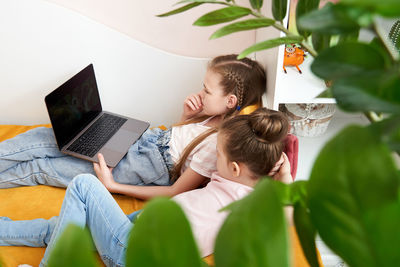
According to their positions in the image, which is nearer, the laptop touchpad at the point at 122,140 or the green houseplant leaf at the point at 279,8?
the green houseplant leaf at the point at 279,8

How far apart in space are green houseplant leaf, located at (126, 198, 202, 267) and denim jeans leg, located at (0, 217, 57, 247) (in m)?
1.11

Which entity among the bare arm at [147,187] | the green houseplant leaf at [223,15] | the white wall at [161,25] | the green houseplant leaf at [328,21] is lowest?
the bare arm at [147,187]

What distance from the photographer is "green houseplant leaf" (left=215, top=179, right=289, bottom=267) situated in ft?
0.65

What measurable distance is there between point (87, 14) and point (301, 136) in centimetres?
110

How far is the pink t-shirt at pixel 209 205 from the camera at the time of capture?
1025 mm

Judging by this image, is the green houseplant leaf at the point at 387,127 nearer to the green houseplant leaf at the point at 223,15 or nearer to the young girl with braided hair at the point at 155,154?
the green houseplant leaf at the point at 223,15

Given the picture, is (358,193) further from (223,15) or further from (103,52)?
(103,52)

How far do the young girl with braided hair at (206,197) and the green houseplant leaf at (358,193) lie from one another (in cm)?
84

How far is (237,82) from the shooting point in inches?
54.6

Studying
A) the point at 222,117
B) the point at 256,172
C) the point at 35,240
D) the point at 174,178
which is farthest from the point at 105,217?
the point at 222,117

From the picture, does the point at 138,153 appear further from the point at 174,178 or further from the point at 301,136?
the point at 301,136

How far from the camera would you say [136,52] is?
66.3 inches

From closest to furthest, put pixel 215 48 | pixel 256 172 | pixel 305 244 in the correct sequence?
pixel 305 244
pixel 256 172
pixel 215 48

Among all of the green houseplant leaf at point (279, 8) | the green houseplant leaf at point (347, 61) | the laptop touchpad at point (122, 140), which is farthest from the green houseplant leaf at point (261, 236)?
the laptop touchpad at point (122, 140)
